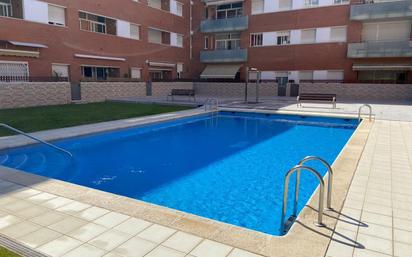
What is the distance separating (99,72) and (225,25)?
1541cm

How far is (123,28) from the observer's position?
2930 centimetres

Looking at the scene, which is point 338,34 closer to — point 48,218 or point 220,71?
point 220,71

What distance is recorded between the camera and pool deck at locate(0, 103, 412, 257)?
148 inches

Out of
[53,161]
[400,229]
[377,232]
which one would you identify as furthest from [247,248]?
[53,161]

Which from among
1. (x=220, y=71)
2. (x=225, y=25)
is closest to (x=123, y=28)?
(x=225, y=25)

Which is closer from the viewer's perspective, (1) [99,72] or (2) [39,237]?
(2) [39,237]

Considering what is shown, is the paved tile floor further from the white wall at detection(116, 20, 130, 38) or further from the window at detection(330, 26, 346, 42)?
the window at detection(330, 26, 346, 42)

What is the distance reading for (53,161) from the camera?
30.3 feet

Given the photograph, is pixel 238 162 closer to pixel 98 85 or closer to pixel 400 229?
pixel 400 229

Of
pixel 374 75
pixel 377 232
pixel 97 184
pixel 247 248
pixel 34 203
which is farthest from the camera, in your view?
pixel 374 75

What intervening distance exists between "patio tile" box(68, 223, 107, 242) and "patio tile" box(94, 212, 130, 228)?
0.09m

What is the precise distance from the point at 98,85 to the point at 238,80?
1613cm

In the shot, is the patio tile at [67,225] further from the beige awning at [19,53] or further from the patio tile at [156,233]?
the beige awning at [19,53]

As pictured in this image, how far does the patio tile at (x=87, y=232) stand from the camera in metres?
4.06
